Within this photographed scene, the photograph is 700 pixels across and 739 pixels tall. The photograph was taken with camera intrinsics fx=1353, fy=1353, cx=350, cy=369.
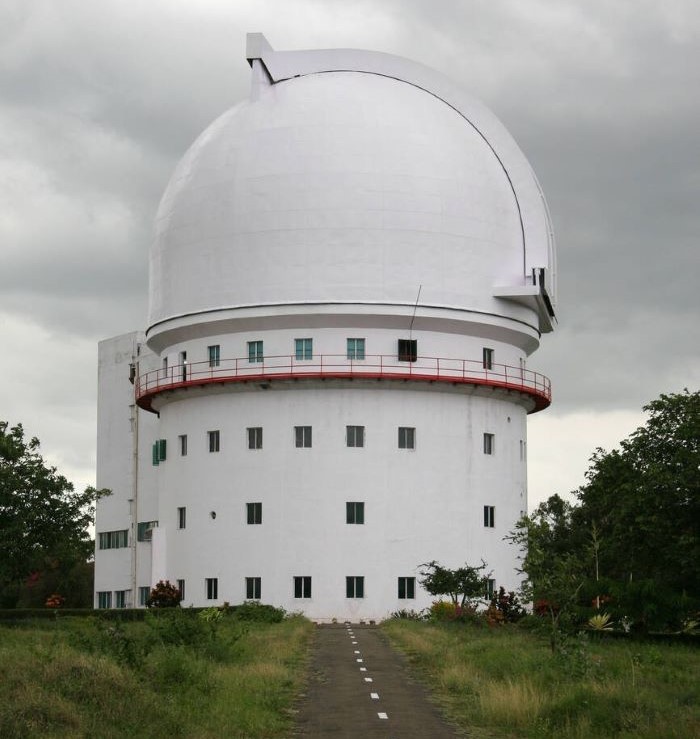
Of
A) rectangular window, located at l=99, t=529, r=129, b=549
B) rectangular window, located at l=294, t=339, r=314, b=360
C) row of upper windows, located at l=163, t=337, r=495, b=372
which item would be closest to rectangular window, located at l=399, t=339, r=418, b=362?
row of upper windows, located at l=163, t=337, r=495, b=372

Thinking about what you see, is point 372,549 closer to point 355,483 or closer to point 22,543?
point 355,483

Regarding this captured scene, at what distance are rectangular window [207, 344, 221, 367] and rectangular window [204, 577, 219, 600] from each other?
8140 millimetres

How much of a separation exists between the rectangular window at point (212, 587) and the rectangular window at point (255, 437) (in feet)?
16.9

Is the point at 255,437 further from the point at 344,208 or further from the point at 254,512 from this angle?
the point at 344,208

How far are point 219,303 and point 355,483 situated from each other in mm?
8536

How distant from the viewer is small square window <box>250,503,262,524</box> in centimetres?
5031

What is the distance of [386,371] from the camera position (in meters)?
50.1

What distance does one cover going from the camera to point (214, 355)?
5212cm

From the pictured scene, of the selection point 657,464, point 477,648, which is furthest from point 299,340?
point 477,648

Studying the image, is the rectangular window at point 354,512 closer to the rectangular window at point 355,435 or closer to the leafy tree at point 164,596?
the rectangular window at point 355,435

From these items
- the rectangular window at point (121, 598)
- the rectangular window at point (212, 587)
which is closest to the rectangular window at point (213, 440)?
the rectangular window at point (212, 587)

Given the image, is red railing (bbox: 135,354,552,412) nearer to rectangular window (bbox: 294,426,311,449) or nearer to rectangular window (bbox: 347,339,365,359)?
rectangular window (bbox: 347,339,365,359)

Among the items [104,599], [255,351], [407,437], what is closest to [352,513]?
[407,437]

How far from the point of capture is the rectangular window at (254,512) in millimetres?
50312
